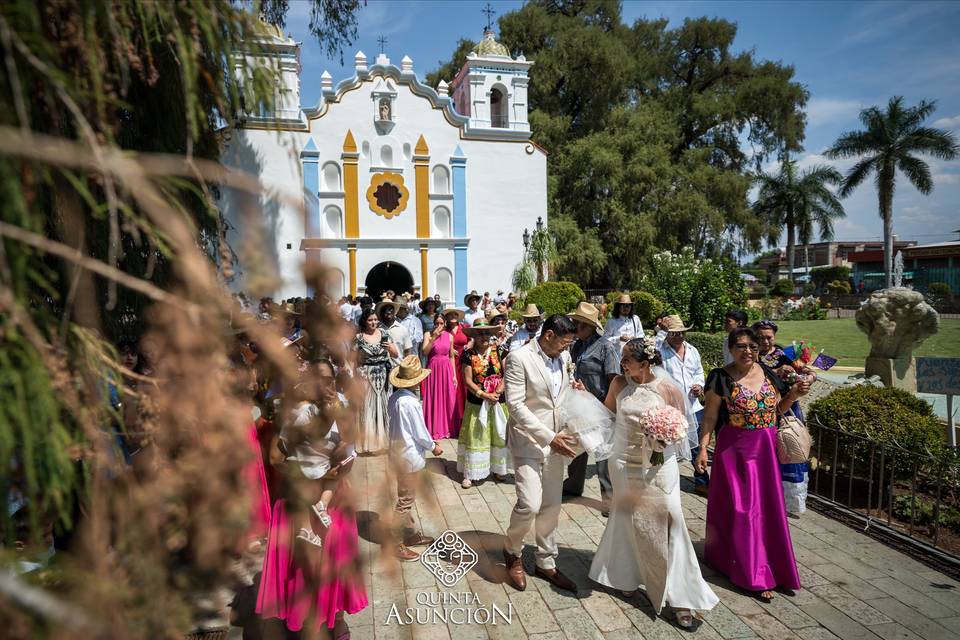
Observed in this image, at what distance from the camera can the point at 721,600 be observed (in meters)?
4.02

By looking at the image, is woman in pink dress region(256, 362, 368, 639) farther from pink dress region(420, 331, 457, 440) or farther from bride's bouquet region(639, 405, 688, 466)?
pink dress region(420, 331, 457, 440)

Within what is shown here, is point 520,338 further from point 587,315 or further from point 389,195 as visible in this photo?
point 389,195

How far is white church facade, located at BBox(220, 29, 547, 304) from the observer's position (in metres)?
24.3

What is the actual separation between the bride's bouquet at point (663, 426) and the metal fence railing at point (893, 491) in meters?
2.73

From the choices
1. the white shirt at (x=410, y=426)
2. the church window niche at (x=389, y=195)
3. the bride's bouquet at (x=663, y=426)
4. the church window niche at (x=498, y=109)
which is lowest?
the white shirt at (x=410, y=426)

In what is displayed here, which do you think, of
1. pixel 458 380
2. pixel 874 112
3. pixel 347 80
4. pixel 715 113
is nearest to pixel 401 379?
pixel 458 380

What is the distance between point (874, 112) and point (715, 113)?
12.2 m

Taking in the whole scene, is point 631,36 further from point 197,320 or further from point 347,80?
point 197,320

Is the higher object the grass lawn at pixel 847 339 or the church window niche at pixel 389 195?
the church window niche at pixel 389 195

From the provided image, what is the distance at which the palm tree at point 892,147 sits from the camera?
1296 inches

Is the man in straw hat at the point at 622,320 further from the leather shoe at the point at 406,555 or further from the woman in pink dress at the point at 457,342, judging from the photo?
the leather shoe at the point at 406,555

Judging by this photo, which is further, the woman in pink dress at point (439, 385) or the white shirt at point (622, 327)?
the woman in pink dress at point (439, 385)

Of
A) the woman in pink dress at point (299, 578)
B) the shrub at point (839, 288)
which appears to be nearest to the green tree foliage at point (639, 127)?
the shrub at point (839, 288)

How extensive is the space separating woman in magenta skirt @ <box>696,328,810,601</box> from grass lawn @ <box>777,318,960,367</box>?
1246cm
